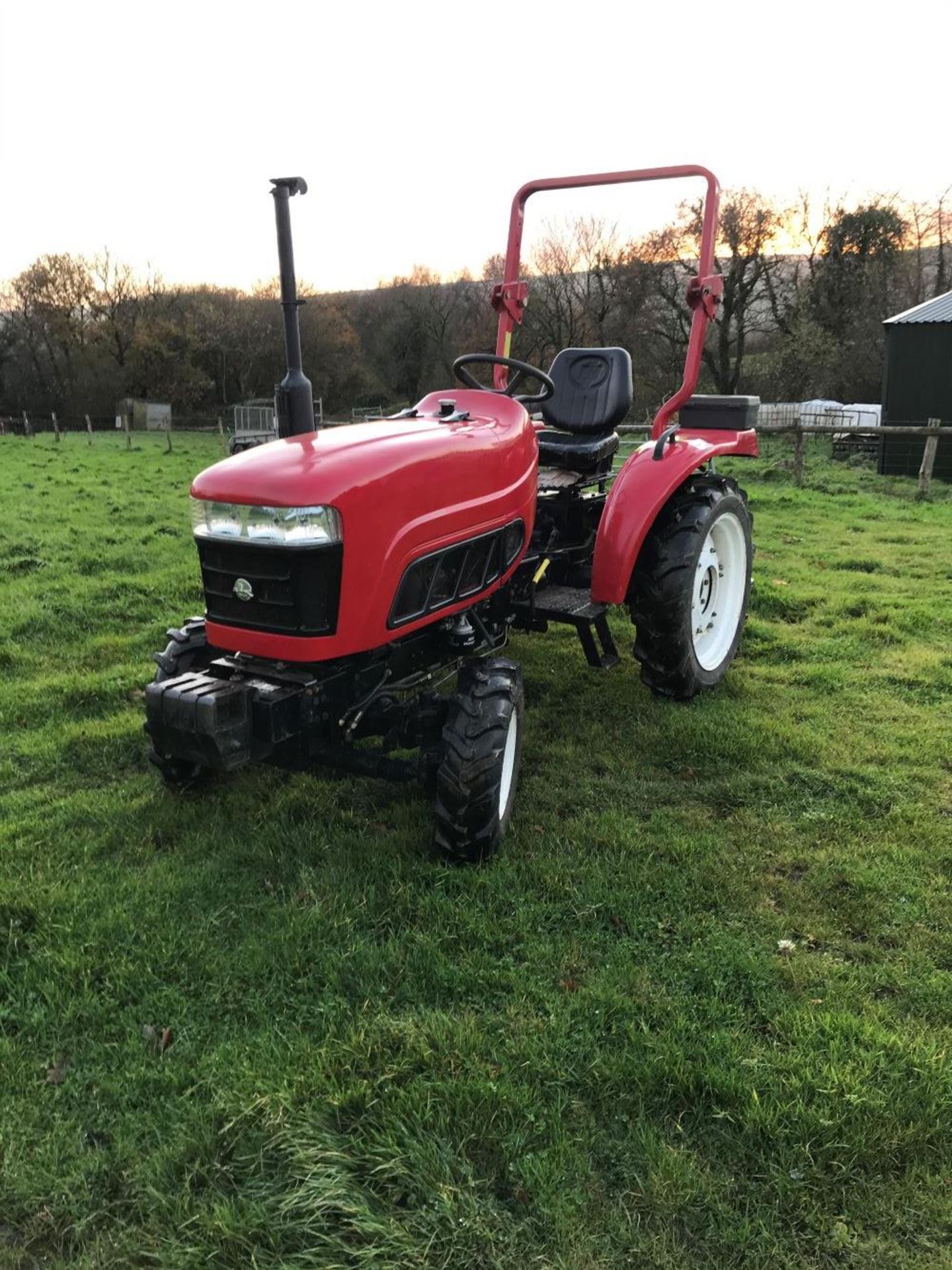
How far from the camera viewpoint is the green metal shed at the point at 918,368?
15.4 m

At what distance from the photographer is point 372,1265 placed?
164 centimetres

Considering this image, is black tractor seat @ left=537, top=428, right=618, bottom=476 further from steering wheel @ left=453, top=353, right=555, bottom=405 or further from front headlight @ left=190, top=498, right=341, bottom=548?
front headlight @ left=190, top=498, right=341, bottom=548

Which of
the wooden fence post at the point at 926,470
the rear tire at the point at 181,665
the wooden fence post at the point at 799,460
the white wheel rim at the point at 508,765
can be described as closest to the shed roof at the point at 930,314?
the wooden fence post at the point at 799,460

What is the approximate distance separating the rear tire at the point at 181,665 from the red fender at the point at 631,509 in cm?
162

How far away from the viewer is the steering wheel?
3328 mm

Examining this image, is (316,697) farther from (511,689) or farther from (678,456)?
(678,456)

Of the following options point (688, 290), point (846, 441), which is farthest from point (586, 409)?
point (846, 441)

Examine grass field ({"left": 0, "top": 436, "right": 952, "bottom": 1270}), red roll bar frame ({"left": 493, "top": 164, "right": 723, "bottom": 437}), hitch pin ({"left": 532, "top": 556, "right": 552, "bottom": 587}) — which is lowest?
grass field ({"left": 0, "top": 436, "right": 952, "bottom": 1270})

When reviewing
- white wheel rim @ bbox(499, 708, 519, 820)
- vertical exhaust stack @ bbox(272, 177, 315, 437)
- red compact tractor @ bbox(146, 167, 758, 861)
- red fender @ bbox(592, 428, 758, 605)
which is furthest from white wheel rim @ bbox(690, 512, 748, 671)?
vertical exhaust stack @ bbox(272, 177, 315, 437)

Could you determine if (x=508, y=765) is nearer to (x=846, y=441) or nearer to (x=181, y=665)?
(x=181, y=665)

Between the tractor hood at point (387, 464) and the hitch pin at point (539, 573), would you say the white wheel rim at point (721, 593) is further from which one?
the tractor hood at point (387, 464)

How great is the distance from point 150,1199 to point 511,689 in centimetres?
168

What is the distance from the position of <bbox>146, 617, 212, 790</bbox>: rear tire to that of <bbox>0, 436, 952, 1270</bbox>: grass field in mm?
93

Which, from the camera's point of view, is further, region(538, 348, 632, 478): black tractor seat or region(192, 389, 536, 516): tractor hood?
region(538, 348, 632, 478): black tractor seat
